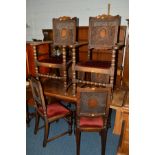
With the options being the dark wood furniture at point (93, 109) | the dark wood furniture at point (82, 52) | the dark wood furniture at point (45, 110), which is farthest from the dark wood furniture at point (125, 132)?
the dark wood furniture at point (82, 52)

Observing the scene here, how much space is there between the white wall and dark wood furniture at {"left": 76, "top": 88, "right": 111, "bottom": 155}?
2.95 meters

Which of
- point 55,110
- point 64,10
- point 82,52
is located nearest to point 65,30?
point 55,110

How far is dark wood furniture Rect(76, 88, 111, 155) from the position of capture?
1.93 metres

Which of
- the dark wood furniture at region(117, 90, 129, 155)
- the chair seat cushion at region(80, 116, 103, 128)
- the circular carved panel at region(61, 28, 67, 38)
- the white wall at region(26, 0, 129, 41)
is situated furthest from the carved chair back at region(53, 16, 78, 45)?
the white wall at region(26, 0, 129, 41)

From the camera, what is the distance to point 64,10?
4.98 meters

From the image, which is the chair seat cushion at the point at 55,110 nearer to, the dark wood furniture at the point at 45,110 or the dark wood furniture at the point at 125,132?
the dark wood furniture at the point at 45,110

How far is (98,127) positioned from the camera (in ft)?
7.02

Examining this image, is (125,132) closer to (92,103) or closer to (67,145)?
(92,103)

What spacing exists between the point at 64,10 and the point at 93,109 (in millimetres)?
3700
